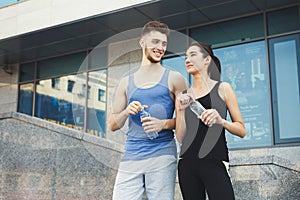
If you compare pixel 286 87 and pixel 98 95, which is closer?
pixel 98 95

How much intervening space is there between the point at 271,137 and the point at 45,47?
6.61m

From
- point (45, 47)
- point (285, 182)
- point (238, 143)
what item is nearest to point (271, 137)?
point (238, 143)

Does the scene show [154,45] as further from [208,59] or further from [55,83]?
[55,83]

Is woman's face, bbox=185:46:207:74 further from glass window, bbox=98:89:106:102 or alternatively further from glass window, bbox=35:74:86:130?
glass window, bbox=35:74:86:130

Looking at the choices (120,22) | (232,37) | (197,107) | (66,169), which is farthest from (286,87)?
(197,107)

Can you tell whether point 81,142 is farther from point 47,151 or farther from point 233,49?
point 233,49

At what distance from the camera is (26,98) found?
44.0ft

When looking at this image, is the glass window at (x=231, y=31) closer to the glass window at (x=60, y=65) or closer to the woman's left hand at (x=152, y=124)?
the glass window at (x=60, y=65)

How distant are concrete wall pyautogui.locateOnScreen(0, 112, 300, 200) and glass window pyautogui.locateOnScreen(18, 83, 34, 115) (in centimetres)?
699

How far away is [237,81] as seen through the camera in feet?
32.0

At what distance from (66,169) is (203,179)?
3.21 meters

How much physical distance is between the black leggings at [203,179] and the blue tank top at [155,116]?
0.46ft

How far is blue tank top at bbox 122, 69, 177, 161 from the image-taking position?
2471mm

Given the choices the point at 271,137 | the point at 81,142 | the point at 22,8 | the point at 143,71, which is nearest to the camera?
the point at 143,71
